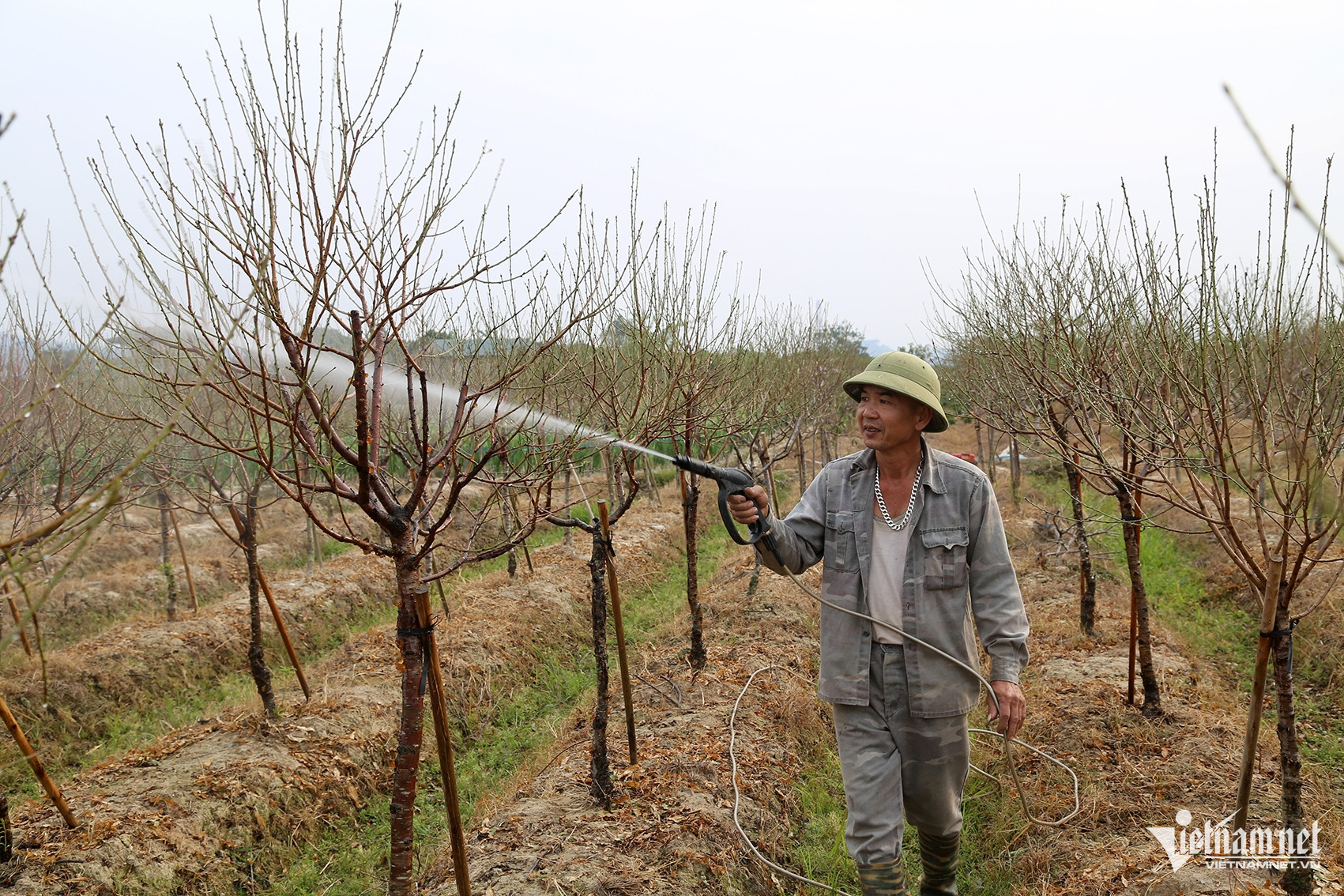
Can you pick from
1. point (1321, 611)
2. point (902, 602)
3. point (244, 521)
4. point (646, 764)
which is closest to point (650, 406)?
point (646, 764)

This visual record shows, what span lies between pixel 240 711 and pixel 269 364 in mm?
4023

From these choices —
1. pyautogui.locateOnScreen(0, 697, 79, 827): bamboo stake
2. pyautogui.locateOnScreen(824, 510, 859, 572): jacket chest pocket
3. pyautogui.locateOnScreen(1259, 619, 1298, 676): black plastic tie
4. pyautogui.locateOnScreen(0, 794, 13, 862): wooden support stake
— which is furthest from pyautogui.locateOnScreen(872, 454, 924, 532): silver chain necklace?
pyautogui.locateOnScreen(0, 794, 13, 862): wooden support stake

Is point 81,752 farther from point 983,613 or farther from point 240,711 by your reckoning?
point 983,613

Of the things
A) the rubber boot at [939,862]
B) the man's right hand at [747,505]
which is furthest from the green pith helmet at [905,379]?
the rubber boot at [939,862]

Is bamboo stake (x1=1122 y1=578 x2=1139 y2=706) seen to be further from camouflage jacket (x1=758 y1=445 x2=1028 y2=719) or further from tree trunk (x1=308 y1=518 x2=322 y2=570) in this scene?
tree trunk (x1=308 y1=518 x2=322 y2=570)

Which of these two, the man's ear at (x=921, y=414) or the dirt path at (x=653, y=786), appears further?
the dirt path at (x=653, y=786)

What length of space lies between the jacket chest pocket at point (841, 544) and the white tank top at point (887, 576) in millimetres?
77

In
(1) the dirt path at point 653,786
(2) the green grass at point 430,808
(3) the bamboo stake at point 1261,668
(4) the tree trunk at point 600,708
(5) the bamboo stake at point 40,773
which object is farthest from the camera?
(2) the green grass at point 430,808

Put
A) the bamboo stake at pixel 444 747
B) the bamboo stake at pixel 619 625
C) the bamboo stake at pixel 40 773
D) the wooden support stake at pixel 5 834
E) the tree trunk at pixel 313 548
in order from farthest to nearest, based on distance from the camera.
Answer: the tree trunk at pixel 313 548 < the bamboo stake at pixel 619 625 < the wooden support stake at pixel 5 834 < the bamboo stake at pixel 40 773 < the bamboo stake at pixel 444 747

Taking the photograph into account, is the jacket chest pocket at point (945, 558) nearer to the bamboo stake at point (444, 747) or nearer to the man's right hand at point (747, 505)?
the man's right hand at point (747, 505)

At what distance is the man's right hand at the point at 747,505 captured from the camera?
3.03m

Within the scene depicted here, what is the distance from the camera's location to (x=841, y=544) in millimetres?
3352

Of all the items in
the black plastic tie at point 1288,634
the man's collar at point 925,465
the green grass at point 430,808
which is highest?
the man's collar at point 925,465

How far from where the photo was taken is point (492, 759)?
6.69 m
